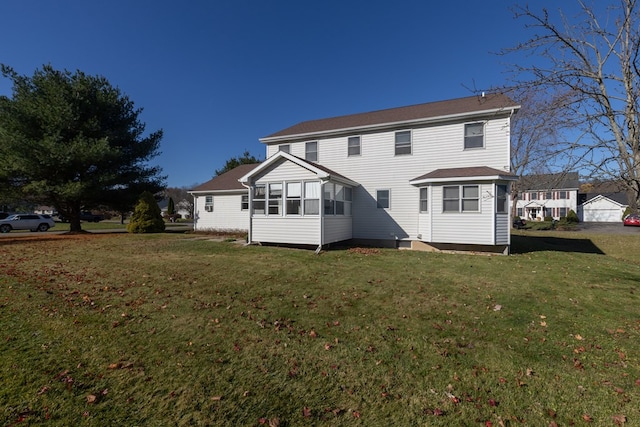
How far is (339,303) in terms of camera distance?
19.0 feet

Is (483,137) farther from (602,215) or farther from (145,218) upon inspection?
(602,215)

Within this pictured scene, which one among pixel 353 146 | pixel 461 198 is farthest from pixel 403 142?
pixel 461 198

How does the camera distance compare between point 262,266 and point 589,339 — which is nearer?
point 589,339

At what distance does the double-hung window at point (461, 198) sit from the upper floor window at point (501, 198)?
77 centimetres

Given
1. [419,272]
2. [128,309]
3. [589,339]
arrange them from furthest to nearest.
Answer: [419,272]
[128,309]
[589,339]

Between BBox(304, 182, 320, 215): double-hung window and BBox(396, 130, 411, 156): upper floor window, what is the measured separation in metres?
4.97

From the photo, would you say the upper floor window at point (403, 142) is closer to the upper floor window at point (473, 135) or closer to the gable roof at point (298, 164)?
the upper floor window at point (473, 135)

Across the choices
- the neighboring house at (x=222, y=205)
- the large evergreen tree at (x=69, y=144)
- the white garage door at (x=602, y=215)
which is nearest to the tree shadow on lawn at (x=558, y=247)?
the neighboring house at (x=222, y=205)

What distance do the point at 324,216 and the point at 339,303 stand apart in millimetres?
6833

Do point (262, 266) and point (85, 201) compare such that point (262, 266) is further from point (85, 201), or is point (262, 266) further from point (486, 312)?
point (85, 201)

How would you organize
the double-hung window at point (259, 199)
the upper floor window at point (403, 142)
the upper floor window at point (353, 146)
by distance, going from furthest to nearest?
1. the upper floor window at point (353, 146)
2. the upper floor window at point (403, 142)
3. the double-hung window at point (259, 199)

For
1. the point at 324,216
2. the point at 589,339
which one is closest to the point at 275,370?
the point at 589,339

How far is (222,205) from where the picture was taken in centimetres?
2166

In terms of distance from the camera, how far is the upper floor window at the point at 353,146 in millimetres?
15336
